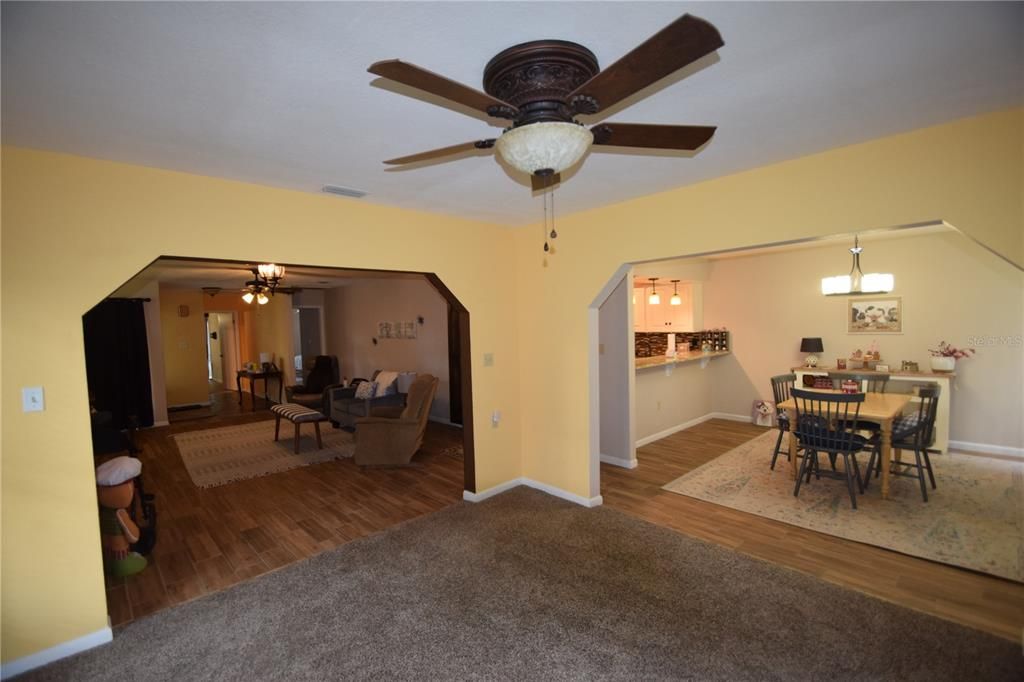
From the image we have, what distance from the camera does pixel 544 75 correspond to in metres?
1.36

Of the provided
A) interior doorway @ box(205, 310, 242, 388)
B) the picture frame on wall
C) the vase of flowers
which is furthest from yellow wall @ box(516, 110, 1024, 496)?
interior doorway @ box(205, 310, 242, 388)

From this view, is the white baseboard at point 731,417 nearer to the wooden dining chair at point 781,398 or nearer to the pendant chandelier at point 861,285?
the wooden dining chair at point 781,398

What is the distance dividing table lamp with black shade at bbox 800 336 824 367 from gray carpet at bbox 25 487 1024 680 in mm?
4252

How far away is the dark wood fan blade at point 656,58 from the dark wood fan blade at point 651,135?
0.14 m

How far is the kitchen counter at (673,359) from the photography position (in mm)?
5603

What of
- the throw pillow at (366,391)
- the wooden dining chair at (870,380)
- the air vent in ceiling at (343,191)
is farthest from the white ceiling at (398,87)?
the throw pillow at (366,391)

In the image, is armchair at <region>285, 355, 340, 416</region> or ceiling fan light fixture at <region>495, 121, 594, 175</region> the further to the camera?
armchair at <region>285, 355, 340, 416</region>

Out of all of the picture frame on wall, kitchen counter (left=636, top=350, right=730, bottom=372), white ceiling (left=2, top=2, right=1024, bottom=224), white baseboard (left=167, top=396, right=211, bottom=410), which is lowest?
white baseboard (left=167, top=396, right=211, bottom=410)

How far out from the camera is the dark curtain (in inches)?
266

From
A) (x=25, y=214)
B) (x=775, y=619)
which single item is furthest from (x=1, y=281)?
(x=775, y=619)

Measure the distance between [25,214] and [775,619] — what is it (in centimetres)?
429

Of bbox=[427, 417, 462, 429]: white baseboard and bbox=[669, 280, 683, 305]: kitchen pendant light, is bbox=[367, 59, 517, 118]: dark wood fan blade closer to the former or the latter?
bbox=[427, 417, 462, 429]: white baseboard

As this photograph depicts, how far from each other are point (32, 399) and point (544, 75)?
2.80m

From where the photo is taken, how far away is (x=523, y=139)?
→ 123cm
